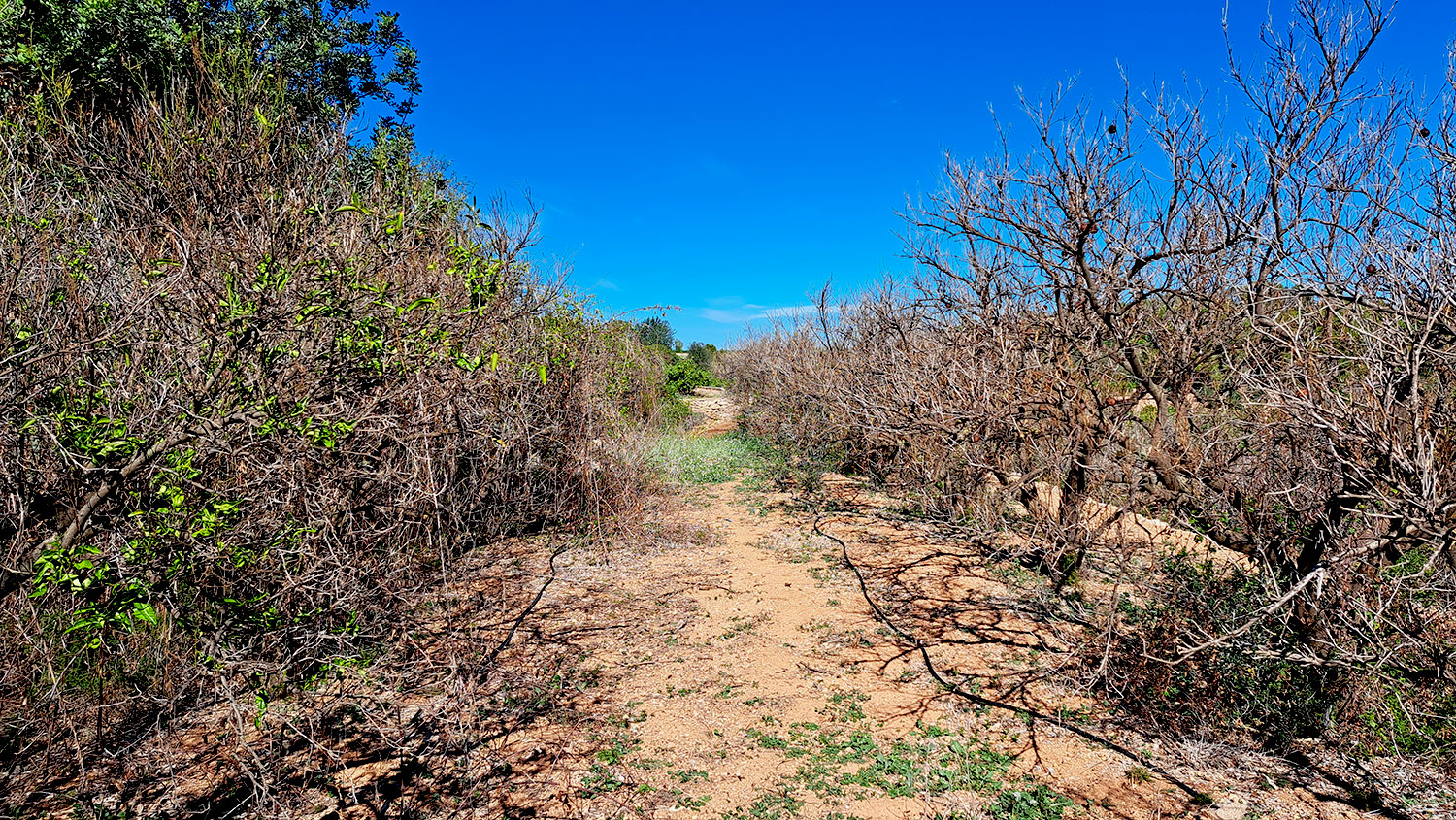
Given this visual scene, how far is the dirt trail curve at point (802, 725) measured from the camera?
3.54 meters

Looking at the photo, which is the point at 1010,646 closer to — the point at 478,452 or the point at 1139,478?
the point at 1139,478

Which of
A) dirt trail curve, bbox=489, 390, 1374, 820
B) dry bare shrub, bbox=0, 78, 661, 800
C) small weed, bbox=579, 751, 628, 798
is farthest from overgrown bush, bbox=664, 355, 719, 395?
small weed, bbox=579, 751, 628, 798

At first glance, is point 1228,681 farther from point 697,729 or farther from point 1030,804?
point 697,729

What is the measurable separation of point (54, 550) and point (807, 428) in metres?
12.5

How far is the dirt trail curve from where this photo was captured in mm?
3545

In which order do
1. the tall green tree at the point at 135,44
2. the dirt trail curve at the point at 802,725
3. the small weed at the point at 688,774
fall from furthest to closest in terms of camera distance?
the tall green tree at the point at 135,44, the small weed at the point at 688,774, the dirt trail curve at the point at 802,725

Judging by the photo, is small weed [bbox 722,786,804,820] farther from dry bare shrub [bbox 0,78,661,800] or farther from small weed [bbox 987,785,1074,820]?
dry bare shrub [bbox 0,78,661,800]

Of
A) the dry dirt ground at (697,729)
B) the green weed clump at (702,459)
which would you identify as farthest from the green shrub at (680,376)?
the dry dirt ground at (697,729)

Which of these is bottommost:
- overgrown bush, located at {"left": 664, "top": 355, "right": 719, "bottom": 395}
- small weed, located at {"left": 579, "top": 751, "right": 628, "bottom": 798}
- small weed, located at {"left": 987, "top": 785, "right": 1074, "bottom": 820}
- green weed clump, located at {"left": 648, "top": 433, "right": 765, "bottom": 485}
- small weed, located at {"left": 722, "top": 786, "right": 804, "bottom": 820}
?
small weed, located at {"left": 722, "top": 786, "right": 804, "bottom": 820}

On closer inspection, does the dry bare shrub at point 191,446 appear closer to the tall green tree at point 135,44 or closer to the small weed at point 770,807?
the small weed at point 770,807

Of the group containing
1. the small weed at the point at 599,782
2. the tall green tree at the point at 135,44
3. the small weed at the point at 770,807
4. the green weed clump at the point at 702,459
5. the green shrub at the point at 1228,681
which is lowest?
the small weed at the point at 770,807

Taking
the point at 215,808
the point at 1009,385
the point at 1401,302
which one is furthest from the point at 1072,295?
the point at 215,808

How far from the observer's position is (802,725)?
4379 mm

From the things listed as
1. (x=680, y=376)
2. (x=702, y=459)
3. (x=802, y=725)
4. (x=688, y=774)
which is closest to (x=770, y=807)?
(x=688, y=774)
